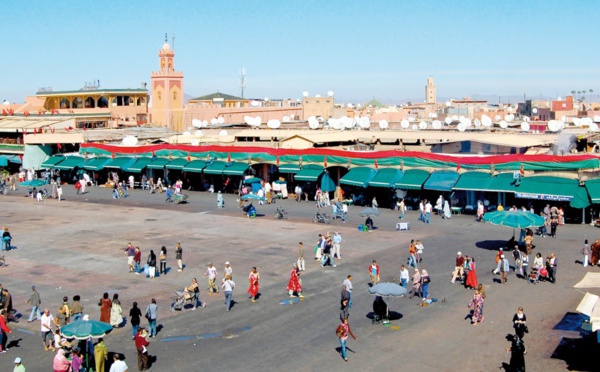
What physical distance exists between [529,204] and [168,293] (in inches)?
839

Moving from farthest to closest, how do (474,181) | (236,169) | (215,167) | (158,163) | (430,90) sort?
(430,90) < (158,163) < (215,167) < (236,169) < (474,181)

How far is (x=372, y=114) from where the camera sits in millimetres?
102375

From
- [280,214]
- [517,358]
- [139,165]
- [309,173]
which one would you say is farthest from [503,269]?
[139,165]

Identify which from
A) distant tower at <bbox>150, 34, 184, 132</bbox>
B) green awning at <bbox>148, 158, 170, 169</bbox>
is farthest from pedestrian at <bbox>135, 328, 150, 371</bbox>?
distant tower at <bbox>150, 34, 184, 132</bbox>

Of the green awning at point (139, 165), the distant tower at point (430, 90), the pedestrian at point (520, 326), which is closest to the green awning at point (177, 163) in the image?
the green awning at point (139, 165)

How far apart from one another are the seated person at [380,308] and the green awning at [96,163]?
Result: 38.9 m

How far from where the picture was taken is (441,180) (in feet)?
138

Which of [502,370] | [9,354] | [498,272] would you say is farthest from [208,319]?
[498,272]

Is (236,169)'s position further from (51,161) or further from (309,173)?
(51,161)

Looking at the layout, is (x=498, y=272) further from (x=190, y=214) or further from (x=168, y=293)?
(x=190, y=214)

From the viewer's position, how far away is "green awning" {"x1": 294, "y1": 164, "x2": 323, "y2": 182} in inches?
1865

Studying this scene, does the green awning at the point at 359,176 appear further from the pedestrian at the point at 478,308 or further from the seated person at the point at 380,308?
the pedestrian at the point at 478,308

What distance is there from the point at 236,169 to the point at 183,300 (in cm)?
2740

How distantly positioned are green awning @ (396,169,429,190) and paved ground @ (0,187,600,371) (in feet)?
5.82
